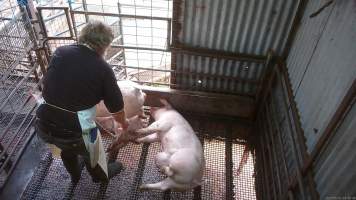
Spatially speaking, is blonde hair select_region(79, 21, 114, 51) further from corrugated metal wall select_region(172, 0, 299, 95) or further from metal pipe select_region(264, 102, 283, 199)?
metal pipe select_region(264, 102, 283, 199)

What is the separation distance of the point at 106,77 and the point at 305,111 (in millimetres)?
1744

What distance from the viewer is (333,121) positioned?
2115mm

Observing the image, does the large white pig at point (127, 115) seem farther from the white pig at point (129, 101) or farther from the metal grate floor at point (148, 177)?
the metal grate floor at point (148, 177)

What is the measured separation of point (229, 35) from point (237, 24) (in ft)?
0.57

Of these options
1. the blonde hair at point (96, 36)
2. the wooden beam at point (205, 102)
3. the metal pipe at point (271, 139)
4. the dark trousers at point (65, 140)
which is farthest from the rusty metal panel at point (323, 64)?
the dark trousers at point (65, 140)

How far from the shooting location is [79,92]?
2.64 m

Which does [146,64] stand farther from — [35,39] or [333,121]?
[333,121]

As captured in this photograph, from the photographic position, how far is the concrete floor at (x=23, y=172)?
332cm

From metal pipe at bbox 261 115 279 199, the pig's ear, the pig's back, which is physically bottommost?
metal pipe at bbox 261 115 279 199

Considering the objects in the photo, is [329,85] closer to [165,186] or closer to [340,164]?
[340,164]

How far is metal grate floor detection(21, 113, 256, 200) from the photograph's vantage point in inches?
135

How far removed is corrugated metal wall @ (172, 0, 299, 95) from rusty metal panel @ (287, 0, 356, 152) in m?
0.43

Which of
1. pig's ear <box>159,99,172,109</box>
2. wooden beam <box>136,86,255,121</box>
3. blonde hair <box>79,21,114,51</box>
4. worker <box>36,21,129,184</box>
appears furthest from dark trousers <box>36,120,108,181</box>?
wooden beam <box>136,86,255,121</box>

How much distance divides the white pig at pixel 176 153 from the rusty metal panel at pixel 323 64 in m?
1.12
